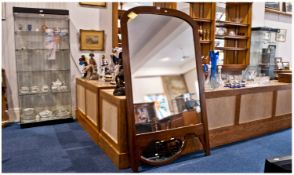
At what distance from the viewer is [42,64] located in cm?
404

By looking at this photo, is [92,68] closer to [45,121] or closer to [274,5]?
[45,121]

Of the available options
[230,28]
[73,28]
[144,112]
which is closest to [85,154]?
[144,112]

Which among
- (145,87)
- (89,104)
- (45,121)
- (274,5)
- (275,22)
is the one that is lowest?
(45,121)

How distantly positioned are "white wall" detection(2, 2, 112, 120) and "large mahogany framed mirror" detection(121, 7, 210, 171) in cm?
164

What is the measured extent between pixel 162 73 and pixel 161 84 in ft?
0.38

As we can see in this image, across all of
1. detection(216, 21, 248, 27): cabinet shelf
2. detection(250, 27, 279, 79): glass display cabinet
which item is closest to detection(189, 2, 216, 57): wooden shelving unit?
detection(216, 21, 248, 27): cabinet shelf

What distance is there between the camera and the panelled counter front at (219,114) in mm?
2525

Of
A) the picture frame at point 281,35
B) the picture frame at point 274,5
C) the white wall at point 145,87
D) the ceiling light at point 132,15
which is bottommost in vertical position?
the white wall at point 145,87

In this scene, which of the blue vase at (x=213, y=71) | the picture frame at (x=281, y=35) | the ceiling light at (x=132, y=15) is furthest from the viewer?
the picture frame at (x=281, y=35)

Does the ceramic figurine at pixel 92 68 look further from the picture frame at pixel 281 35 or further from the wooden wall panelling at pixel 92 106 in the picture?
the picture frame at pixel 281 35

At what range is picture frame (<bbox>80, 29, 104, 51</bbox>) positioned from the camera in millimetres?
4242

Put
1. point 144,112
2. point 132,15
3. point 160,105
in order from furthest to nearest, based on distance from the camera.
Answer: point 160,105 → point 144,112 → point 132,15

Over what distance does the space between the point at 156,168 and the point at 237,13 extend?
14.3 ft

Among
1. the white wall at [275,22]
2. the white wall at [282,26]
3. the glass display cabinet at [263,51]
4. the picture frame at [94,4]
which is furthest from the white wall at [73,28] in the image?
the white wall at [282,26]
